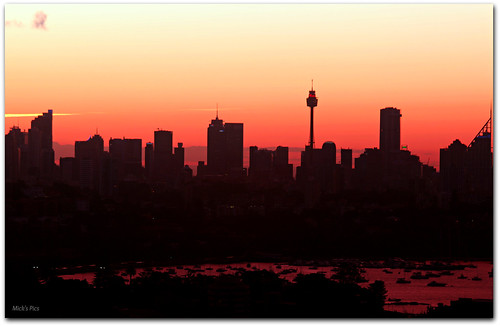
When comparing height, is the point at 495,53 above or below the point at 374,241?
above

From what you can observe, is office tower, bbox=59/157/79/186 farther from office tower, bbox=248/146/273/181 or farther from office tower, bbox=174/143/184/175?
office tower, bbox=248/146/273/181

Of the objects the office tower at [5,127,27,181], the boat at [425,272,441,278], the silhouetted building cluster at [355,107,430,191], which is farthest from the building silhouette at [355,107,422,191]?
the office tower at [5,127,27,181]

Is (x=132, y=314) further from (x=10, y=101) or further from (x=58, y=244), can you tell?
(x=58, y=244)

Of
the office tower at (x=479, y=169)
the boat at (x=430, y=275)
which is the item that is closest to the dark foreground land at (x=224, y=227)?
the office tower at (x=479, y=169)

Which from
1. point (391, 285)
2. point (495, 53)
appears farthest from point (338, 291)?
point (391, 285)

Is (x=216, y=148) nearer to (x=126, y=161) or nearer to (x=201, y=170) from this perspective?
(x=126, y=161)

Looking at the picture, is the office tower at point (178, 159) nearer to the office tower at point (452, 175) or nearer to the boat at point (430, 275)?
the office tower at point (452, 175)

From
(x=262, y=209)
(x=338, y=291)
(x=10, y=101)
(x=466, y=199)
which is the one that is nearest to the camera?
(x=10, y=101)
